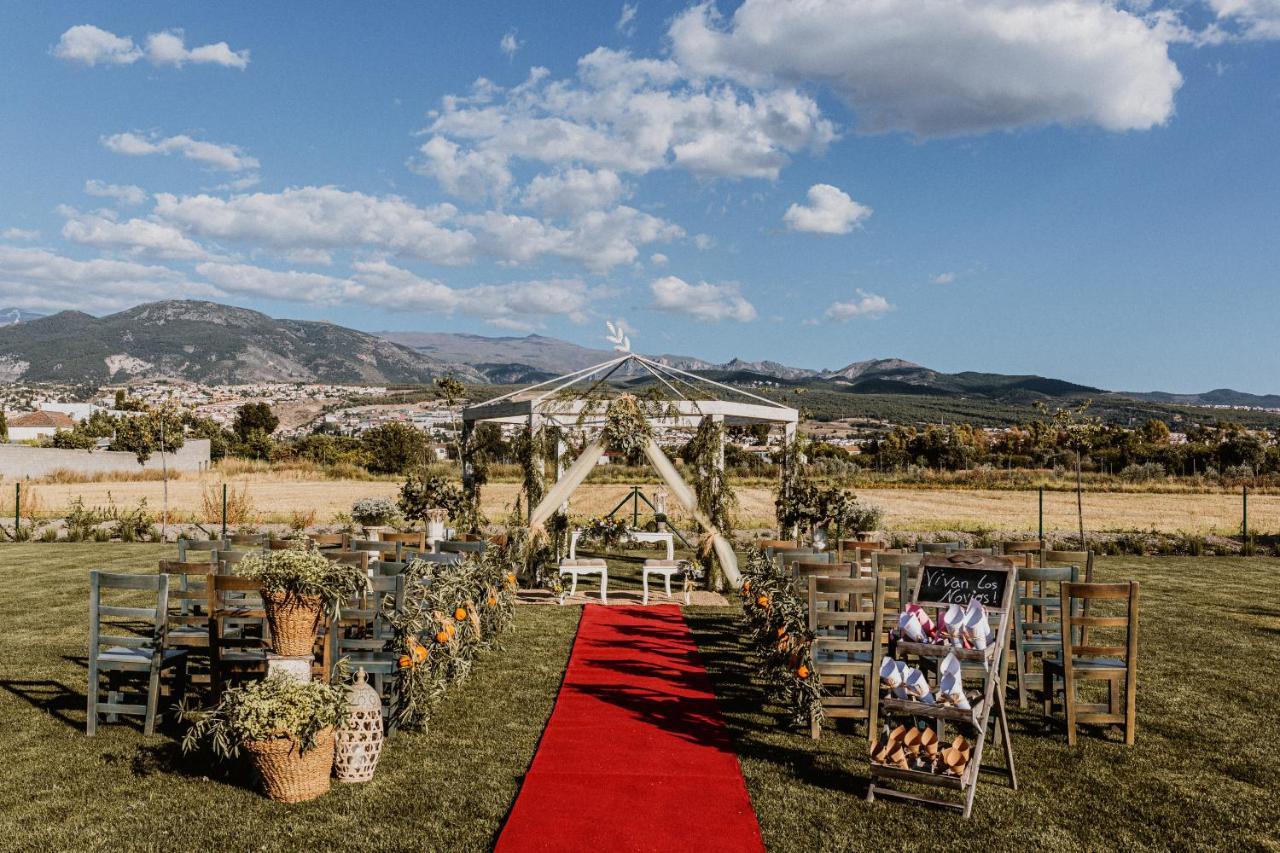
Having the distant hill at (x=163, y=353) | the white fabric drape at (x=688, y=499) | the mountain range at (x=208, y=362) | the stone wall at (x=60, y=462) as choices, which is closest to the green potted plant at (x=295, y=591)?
the white fabric drape at (x=688, y=499)

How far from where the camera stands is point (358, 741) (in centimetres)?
541

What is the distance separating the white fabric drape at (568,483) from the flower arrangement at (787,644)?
4.67 metres

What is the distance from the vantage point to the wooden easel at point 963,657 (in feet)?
16.8

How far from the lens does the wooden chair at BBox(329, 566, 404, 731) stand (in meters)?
6.17

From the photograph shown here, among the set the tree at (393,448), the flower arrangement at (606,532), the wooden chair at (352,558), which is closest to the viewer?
the wooden chair at (352,558)

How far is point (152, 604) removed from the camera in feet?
38.1

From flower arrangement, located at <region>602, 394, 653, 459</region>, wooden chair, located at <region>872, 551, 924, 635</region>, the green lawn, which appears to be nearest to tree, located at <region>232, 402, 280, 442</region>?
flower arrangement, located at <region>602, 394, 653, 459</region>

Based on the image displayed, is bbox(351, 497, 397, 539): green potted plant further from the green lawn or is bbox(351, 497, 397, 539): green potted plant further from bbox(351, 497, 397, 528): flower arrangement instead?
the green lawn

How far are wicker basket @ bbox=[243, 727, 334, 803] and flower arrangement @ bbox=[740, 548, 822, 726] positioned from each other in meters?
3.22

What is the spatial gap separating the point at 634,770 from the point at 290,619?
2262 millimetres

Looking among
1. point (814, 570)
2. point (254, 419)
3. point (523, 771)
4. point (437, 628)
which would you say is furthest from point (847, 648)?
point (254, 419)

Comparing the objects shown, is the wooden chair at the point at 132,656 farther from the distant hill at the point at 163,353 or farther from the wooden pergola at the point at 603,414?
the distant hill at the point at 163,353

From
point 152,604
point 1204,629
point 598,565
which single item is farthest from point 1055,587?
point 152,604

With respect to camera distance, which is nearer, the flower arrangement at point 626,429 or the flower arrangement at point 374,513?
the flower arrangement at point 626,429
